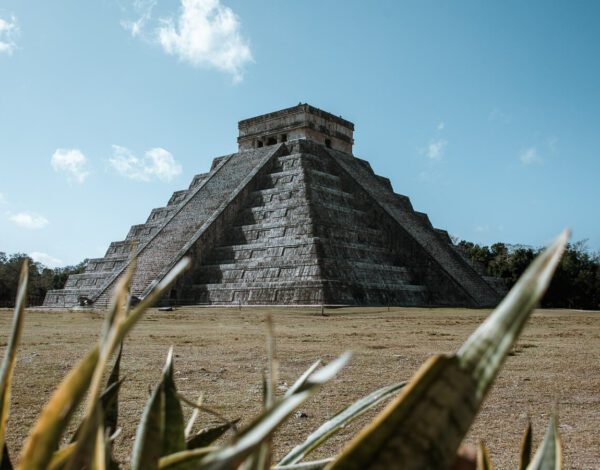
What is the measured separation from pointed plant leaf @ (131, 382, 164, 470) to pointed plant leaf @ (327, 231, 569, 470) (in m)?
0.26

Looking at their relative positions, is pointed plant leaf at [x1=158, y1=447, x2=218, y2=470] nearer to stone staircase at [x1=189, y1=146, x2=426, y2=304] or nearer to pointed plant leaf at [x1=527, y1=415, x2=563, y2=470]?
pointed plant leaf at [x1=527, y1=415, x2=563, y2=470]

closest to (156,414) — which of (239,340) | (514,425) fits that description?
(514,425)

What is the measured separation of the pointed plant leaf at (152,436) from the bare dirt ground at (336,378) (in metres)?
0.10

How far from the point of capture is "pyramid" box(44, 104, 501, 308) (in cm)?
1989

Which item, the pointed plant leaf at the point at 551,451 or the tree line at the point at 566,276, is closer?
the pointed plant leaf at the point at 551,451

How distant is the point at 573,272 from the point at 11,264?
3422 cm

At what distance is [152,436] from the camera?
74 cm

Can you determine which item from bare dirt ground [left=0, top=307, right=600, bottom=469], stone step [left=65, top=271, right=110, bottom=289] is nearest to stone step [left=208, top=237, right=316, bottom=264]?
stone step [left=65, top=271, right=110, bottom=289]

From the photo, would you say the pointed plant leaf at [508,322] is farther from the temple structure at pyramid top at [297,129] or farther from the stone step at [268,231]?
the temple structure at pyramid top at [297,129]

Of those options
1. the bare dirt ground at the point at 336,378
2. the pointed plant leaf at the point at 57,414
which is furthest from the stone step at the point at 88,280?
the pointed plant leaf at the point at 57,414

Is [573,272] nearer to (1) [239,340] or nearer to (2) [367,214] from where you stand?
(2) [367,214]

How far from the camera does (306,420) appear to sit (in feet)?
12.0

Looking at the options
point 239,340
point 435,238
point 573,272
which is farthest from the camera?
point 573,272

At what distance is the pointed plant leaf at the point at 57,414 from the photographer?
0.52 metres
